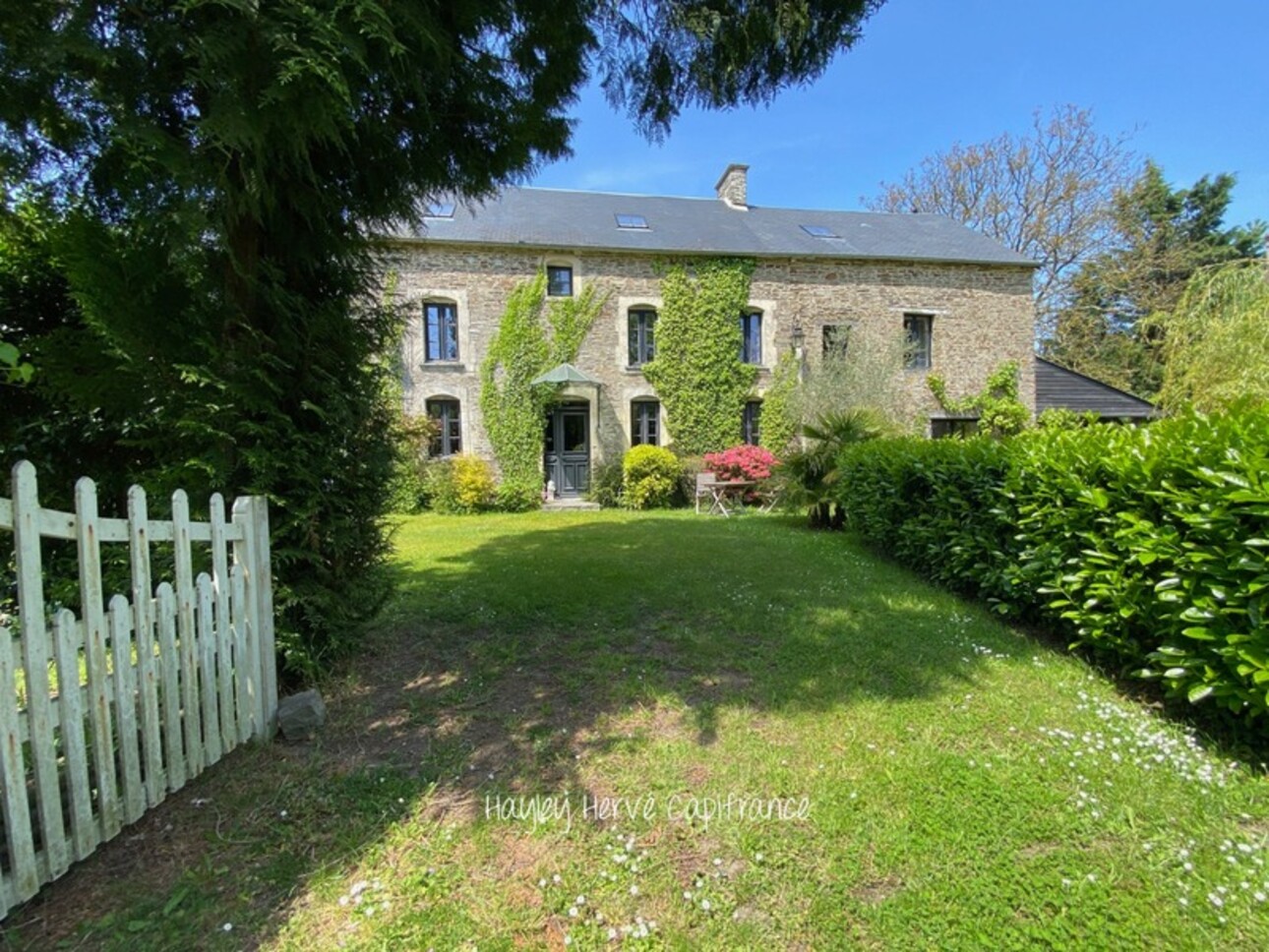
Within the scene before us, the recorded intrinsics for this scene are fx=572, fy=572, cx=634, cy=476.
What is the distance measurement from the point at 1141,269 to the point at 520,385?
1023 inches

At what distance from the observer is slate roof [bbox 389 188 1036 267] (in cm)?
1470

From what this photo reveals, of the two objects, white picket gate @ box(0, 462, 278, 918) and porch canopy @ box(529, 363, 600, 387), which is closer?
white picket gate @ box(0, 462, 278, 918)

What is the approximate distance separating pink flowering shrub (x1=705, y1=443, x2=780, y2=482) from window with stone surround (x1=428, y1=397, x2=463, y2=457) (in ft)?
21.0

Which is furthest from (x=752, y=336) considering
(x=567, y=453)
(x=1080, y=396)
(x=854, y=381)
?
(x=1080, y=396)

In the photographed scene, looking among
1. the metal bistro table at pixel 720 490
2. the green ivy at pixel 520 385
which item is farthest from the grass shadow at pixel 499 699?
the green ivy at pixel 520 385

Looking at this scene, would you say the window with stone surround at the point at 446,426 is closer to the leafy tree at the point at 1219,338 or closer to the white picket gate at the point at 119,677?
the white picket gate at the point at 119,677

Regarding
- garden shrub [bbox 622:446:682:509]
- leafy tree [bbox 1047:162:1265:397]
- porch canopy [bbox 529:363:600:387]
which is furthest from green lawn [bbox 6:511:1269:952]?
leafy tree [bbox 1047:162:1265:397]

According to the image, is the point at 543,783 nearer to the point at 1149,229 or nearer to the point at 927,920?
the point at 927,920

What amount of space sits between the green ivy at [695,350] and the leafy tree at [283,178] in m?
11.4

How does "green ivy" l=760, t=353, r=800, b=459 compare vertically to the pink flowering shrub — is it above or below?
above

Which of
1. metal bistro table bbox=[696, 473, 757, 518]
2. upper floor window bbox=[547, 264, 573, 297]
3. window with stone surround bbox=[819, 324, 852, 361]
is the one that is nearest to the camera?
metal bistro table bbox=[696, 473, 757, 518]

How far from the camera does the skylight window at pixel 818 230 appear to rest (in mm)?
17217

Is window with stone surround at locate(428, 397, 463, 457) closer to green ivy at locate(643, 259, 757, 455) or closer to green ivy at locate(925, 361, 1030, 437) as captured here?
green ivy at locate(643, 259, 757, 455)

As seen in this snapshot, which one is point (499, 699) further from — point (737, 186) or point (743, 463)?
point (737, 186)
